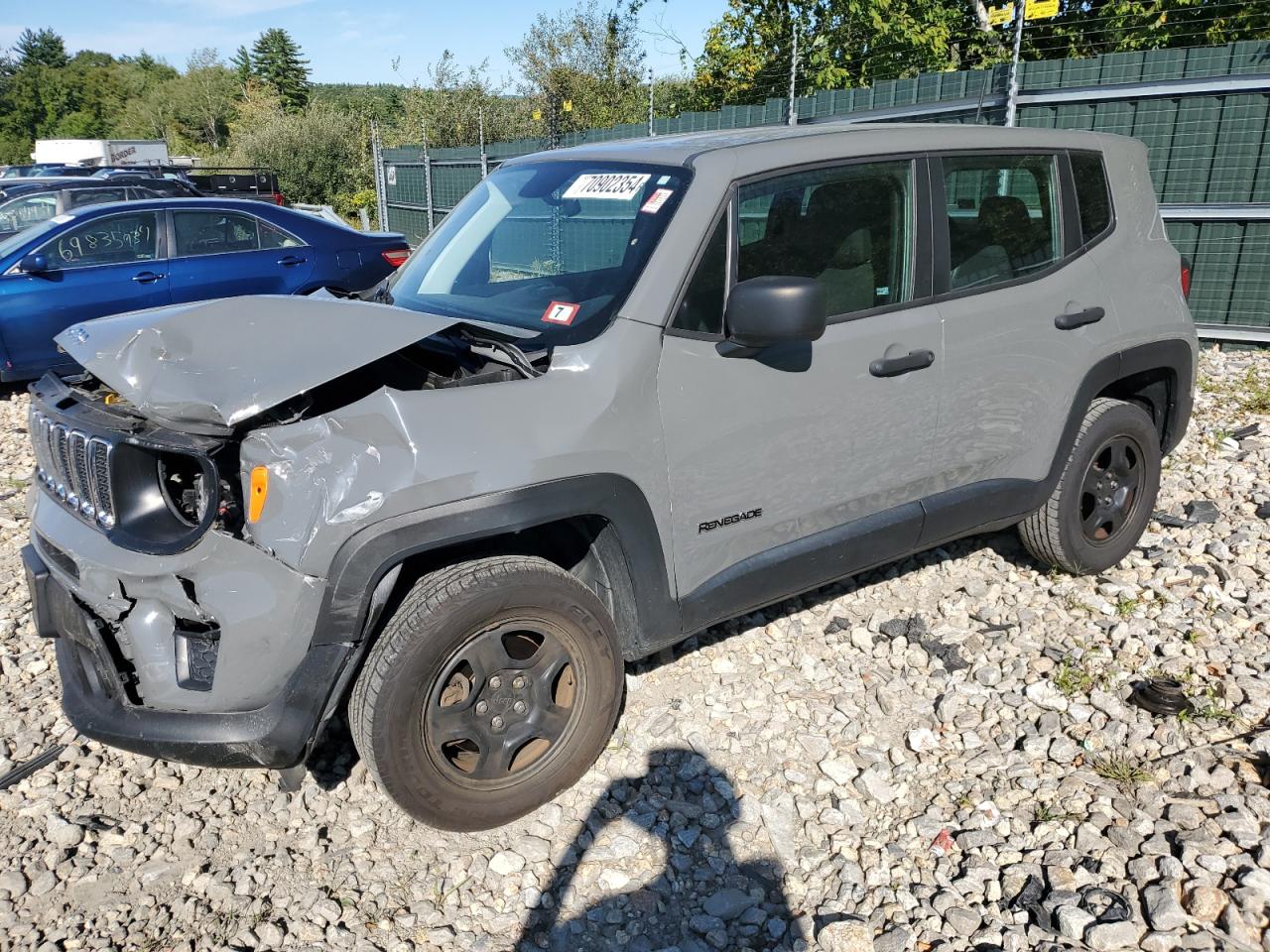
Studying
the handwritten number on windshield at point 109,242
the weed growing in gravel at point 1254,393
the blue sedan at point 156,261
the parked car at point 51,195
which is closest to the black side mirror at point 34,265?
the blue sedan at point 156,261

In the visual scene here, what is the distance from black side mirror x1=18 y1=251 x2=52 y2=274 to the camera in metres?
7.86

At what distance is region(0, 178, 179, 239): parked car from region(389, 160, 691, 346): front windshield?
10458 mm

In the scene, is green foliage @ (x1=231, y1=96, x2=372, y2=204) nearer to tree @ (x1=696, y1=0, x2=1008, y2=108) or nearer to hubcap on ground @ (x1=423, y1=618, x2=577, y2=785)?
tree @ (x1=696, y1=0, x2=1008, y2=108)

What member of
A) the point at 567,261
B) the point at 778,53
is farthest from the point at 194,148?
the point at 567,261

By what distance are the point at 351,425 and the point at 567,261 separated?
1197mm

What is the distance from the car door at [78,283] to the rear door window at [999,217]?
279 inches

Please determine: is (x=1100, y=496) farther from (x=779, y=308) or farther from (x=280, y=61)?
(x=280, y=61)

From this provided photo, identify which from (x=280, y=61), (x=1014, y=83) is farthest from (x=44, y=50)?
(x=1014, y=83)

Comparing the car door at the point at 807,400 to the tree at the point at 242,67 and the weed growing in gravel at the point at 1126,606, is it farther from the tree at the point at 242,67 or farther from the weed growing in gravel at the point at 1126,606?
the tree at the point at 242,67

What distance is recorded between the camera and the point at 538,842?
9.44ft

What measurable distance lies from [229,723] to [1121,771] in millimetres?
2749

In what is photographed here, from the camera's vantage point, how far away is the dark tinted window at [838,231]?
312 cm

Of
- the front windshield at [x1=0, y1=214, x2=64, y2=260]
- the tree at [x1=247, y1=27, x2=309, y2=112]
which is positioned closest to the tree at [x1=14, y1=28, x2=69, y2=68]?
the tree at [x1=247, y1=27, x2=309, y2=112]

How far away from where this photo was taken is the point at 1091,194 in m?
4.02
